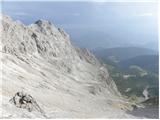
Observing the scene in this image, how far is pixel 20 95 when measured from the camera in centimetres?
3822

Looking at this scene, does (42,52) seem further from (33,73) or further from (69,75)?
(33,73)

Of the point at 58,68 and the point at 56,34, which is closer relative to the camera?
the point at 58,68

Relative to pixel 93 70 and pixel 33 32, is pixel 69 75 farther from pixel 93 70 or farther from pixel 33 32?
pixel 93 70

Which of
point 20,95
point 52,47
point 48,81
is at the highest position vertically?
point 52,47

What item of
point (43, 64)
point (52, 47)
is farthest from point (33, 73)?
point (52, 47)

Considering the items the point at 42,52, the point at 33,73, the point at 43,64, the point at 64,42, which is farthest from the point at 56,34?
the point at 33,73

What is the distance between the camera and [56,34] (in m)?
140

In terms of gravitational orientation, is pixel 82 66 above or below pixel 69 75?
above

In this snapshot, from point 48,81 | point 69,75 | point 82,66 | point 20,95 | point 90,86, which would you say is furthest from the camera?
point 82,66

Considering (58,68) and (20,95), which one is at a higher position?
(58,68)

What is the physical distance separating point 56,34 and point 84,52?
21862mm

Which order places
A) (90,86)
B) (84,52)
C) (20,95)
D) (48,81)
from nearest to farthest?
(20,95)
(48,81)
(90,86)
(84,52)

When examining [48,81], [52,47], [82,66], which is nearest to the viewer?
[48,81]

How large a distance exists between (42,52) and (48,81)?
94.1 feet
